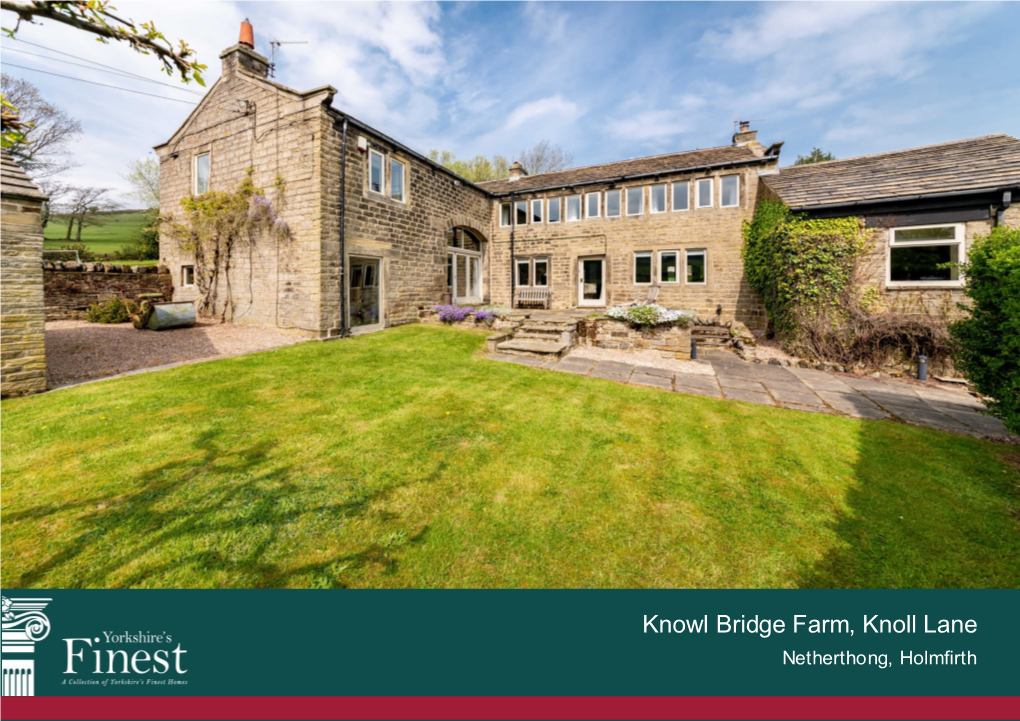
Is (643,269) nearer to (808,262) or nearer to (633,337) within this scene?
(808,262)

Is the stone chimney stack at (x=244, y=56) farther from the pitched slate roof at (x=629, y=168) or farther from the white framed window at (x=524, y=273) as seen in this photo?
the white framed window at (x=524, y=273)

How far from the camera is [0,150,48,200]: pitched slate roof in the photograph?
17.4 ft

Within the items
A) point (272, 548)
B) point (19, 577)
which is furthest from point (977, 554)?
point (19, 577)

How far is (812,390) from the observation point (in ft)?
22.3

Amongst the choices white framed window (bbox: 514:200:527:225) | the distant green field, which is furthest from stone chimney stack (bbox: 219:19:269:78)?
the distant green field

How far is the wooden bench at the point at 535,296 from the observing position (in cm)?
1741

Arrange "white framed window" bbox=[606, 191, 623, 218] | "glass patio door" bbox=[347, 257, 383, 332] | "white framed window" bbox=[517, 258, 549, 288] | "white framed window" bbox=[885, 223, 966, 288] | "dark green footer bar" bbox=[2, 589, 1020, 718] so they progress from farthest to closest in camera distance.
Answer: "white framed window" bbox=[517, 258, 549, 288]
"white framed window" bbox=[606, 191, 623, 218]
"glass patio door" bbox=[347, 257, 383, 332]
"white framed window" bbox=[885, 223, 966, 288]
"dark green footer bar" bbox=[2, 589, 1020, 718]

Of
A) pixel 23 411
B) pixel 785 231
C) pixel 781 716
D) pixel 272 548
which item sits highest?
pixel 785 231

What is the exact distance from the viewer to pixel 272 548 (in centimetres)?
247

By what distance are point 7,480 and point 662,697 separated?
514cm

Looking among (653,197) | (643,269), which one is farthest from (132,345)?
(653,197)

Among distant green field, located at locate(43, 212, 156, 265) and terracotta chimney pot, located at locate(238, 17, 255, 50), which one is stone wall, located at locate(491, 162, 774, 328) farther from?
distant green field, located at locate(43, 212, 156, 265)

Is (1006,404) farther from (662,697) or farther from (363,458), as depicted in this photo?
(363,458)

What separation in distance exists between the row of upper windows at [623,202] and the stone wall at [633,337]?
7792 millimetres
